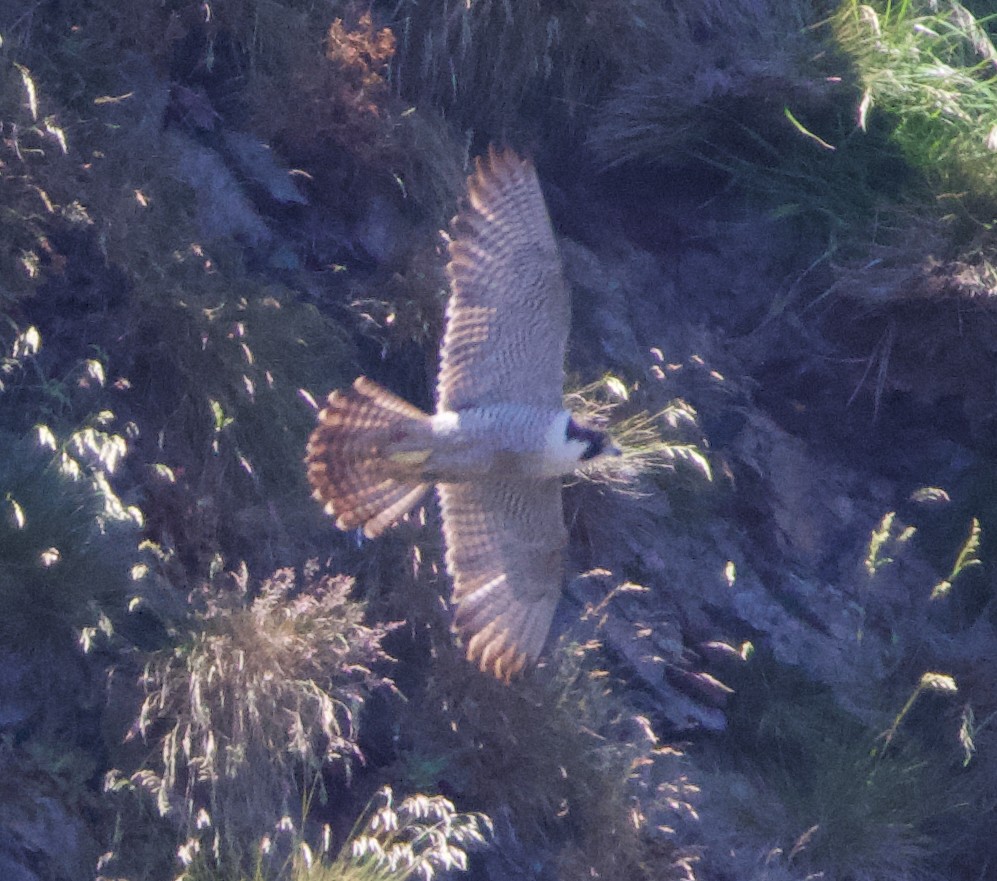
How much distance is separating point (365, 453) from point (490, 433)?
0.43 meters

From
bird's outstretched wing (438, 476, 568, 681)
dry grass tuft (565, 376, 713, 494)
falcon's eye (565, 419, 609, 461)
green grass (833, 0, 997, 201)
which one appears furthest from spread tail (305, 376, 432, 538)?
green grass (833, 0, 997, 201)

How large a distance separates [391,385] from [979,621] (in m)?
2.67

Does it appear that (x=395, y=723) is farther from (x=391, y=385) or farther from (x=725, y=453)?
(x=725, y=453)

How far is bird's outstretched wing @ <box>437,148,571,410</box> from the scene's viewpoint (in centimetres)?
378

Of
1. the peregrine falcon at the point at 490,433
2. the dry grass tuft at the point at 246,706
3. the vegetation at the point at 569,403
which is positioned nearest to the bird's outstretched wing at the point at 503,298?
the peregrine falcon at the point at 490,433

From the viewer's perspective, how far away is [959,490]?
4.81m

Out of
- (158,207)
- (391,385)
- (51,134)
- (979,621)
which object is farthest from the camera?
(979,621)

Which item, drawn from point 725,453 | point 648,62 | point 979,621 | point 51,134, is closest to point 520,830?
point 725,453

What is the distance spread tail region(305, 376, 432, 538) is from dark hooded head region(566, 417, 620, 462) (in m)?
0.48

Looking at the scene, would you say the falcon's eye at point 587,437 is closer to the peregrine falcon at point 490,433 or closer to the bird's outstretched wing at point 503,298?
the peregrine falcon at point 490,433

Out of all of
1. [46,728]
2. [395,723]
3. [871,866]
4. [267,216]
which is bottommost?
[871,866]

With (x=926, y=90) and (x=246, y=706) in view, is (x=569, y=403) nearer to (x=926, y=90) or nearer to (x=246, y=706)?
(x=246, y=706)

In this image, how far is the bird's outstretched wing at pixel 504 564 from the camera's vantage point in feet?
11.5

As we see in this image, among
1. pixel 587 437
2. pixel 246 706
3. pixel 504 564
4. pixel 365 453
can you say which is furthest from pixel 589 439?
pixel 246 706
